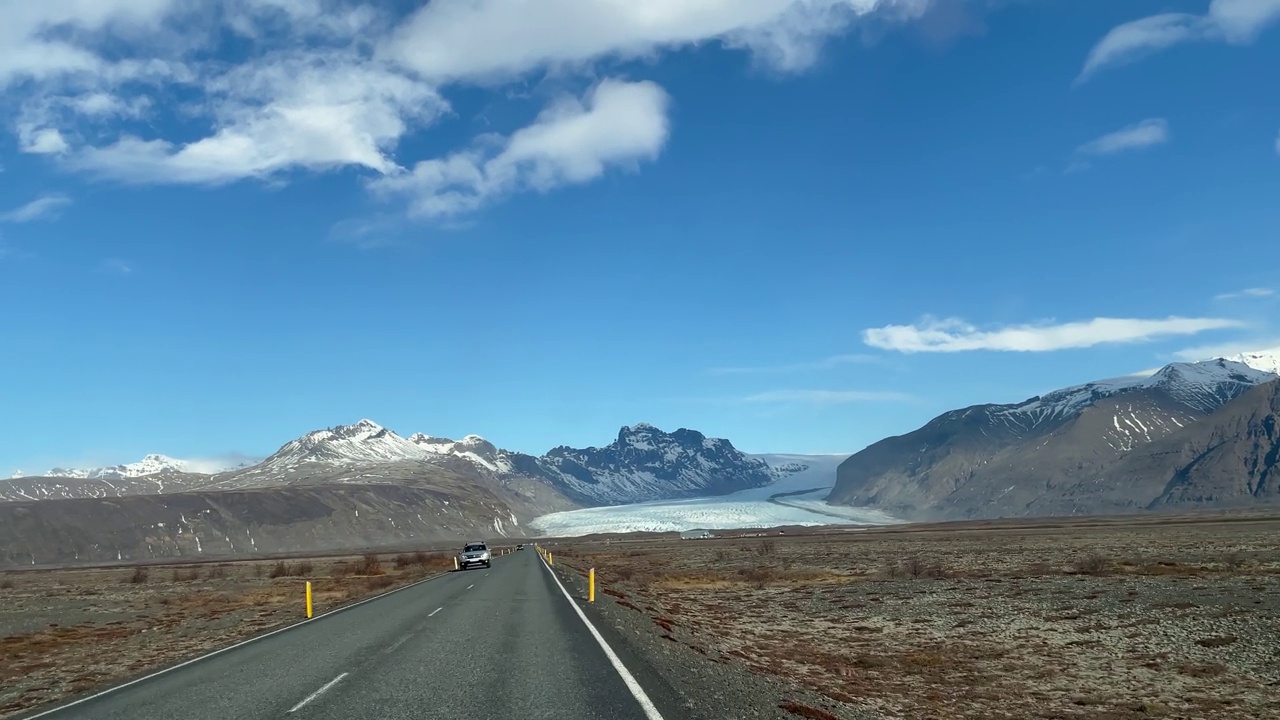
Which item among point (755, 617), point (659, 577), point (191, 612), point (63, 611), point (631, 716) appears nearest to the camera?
point (631, 716)

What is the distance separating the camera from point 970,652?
81.1ft

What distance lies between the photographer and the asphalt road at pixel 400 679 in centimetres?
1284

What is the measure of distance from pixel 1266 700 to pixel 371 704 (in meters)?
17.8

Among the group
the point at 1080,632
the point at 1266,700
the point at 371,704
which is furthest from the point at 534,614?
the point at 1266,700

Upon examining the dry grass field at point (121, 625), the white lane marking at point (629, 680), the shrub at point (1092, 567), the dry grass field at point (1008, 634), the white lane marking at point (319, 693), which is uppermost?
the white lane marking at point (319, 693)

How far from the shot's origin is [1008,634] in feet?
89.9

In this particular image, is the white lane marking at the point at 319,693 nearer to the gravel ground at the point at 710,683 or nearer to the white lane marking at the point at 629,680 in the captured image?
the white lane marking at the point at 629,680

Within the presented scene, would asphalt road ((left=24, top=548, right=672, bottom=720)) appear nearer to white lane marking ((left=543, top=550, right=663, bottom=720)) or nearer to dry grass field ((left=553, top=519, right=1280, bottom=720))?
white lane marking ((left=543, top=550, right=663, bottom=720))

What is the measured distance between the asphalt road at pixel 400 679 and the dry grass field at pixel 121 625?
2.56 m

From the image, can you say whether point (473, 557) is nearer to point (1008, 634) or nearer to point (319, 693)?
point (1008, 634)

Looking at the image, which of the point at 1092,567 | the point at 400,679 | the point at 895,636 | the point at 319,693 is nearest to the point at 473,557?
the point at 1092,567

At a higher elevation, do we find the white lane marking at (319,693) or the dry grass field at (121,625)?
the white lane marking at (319,693)

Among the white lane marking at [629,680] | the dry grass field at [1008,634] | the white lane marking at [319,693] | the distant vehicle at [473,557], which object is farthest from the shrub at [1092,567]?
the white lane marking at [319,693]

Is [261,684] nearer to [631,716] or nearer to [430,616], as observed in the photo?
[631,716]
